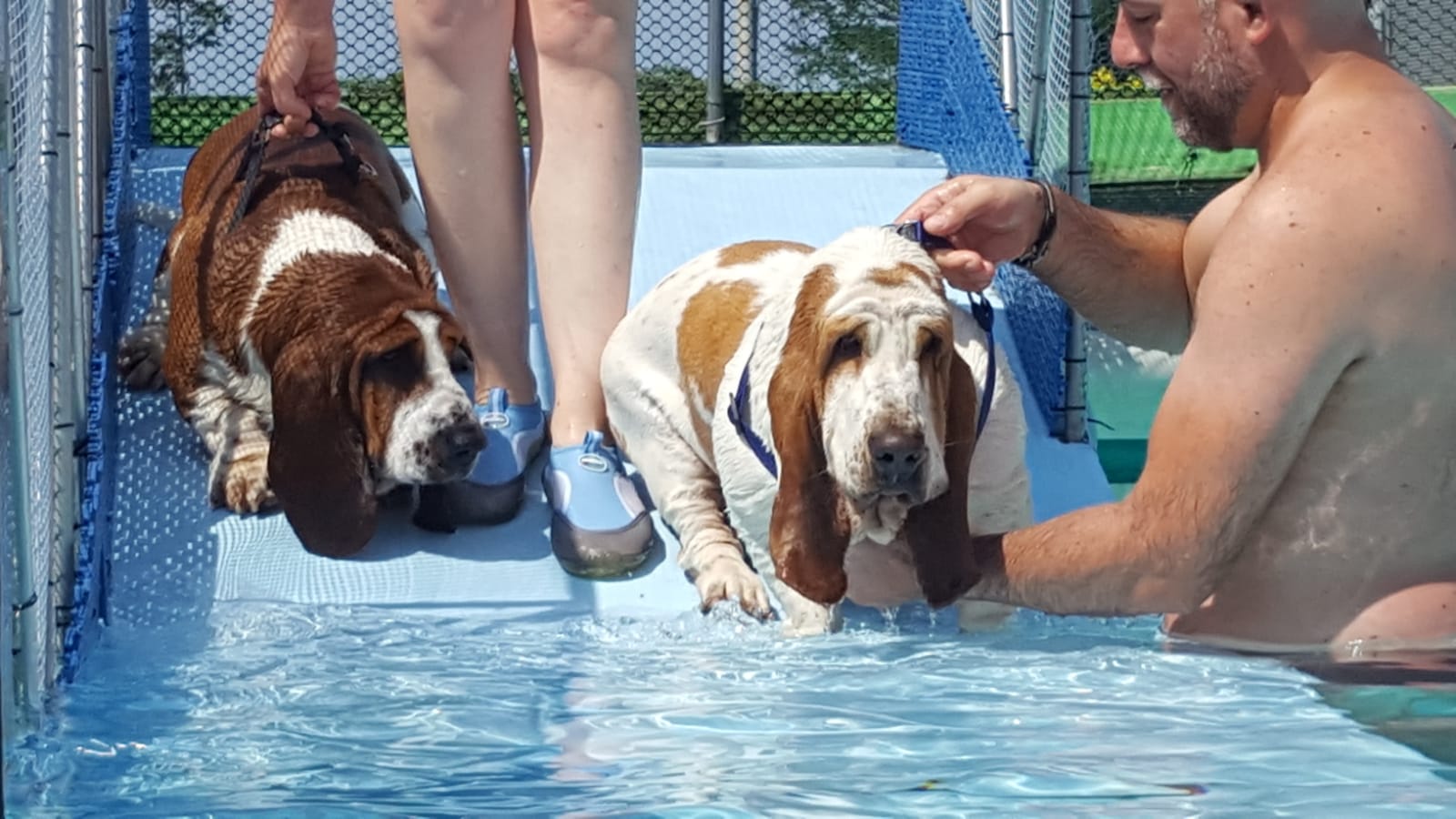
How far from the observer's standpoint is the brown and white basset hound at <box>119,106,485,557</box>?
11.8ft

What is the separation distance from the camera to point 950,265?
3150mm

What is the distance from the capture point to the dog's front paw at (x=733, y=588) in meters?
3.44

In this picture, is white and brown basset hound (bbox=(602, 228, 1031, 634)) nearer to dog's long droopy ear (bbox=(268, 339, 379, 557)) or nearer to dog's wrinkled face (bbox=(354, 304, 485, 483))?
dog's wrinkled face (bbox=(354, 304, 485, 483))

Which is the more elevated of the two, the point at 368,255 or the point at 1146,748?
the point at 368,255

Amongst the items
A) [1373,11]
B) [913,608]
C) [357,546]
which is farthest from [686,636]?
[1373,11]

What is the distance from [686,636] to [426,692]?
21.3 inches

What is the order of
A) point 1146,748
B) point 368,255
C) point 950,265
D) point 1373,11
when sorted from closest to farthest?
point 1146,748, point 950,265, point 368,255, point 1373,11

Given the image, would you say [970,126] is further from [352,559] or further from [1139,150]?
[1139,150]

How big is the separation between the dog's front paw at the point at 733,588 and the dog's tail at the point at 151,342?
141 centimetres

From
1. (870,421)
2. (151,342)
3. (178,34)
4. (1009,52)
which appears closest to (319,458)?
(151,342)

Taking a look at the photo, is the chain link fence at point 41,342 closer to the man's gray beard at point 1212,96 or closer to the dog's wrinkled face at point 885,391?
the dog's wrinkled face at point 885,391

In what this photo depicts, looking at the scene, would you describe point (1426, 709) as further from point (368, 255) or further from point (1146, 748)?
point (368, 255)

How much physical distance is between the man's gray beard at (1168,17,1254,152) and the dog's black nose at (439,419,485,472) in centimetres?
138

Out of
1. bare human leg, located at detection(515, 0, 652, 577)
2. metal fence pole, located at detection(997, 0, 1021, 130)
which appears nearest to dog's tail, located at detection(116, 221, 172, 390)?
bare human leg, located at detection(515, 0, 652, 577)
